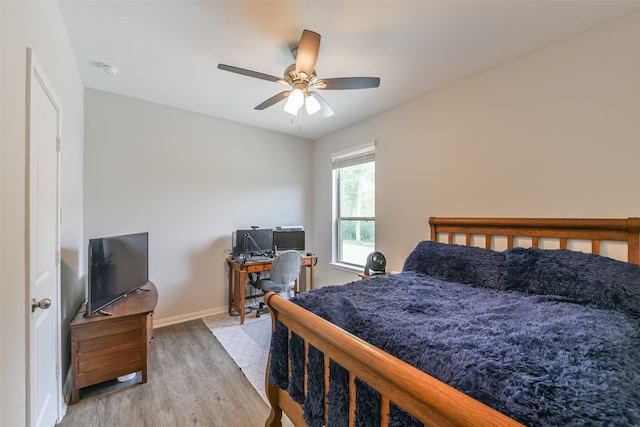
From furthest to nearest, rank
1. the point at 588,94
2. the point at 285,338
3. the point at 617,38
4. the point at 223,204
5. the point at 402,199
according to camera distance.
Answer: the point at 223,204 < the point at 402,199 < the point at 588,94 < the point at 617,38 < the point at 285,338

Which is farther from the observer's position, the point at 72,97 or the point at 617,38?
the point at 72,97

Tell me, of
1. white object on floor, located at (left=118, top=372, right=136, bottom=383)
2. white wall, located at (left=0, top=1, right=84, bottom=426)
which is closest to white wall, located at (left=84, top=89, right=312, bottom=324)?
white object on floor, located at (left=118, top=372, right=136, bottom=383)

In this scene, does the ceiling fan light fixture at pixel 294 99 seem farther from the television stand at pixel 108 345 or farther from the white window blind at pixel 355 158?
the television stand at pixel 108 345

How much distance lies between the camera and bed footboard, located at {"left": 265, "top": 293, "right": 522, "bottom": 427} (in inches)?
24.0

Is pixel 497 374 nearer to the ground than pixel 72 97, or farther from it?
nearer to the ground

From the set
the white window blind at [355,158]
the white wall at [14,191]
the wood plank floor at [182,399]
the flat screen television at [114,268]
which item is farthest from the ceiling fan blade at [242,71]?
the wood plank floor at [182,399]

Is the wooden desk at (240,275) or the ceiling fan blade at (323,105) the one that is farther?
the wooden desk at (240,275)

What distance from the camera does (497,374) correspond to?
2.60 feet

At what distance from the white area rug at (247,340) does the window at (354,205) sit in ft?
4.82

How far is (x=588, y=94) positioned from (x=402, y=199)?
1.66m

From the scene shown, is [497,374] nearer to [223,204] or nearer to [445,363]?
[445,363]

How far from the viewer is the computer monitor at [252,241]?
354 cm

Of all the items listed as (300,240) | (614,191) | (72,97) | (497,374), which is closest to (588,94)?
(614,191)

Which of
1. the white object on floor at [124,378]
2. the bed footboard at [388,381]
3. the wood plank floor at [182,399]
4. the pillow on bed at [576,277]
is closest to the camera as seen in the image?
the bed footboard at [388,381]
